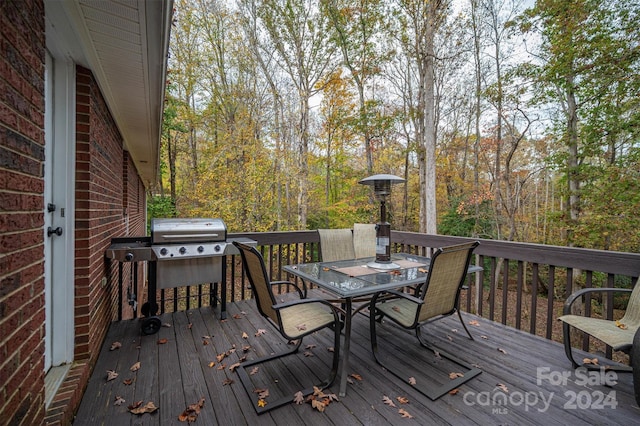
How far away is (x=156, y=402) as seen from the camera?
191cm

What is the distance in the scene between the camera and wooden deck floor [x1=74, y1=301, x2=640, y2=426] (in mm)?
1797

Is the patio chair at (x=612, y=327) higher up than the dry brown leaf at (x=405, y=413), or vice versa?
the patio chair at (x=612, y=327)

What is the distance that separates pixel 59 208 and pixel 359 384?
2522 mm

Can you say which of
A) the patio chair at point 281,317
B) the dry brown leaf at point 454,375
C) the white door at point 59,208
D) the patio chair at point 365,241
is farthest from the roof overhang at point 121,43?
the dry brown leaf at point 454,375

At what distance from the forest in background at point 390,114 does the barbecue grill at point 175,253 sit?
6517 mm

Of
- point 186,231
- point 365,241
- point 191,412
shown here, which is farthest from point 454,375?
point 186,231

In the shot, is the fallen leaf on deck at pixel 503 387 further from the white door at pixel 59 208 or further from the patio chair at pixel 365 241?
the white door at pixel 59 208

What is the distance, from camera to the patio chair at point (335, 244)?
3668 mm

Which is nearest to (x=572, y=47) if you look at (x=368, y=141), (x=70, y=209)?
(x=368, y=141)

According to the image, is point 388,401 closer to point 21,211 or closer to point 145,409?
point 145,409

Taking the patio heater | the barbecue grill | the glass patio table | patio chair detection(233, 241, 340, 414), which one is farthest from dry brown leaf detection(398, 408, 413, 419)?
the barbecue grill

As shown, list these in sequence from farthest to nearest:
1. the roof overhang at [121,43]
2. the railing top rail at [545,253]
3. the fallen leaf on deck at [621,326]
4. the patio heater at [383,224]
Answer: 1. the patio heater at [383,224]
2. the railing top rail at [545,253]
3. the fallen leaf on deck at [621,326]
4. the roof overhang at [121,43]

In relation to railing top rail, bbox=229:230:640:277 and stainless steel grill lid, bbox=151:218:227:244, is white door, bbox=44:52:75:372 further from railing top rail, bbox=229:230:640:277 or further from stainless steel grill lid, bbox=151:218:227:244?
railing top rail, bbox=229:230:640:277

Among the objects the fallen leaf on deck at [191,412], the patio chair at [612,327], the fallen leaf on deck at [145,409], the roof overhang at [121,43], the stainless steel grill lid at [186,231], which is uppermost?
the roof overhang at [121,43]
